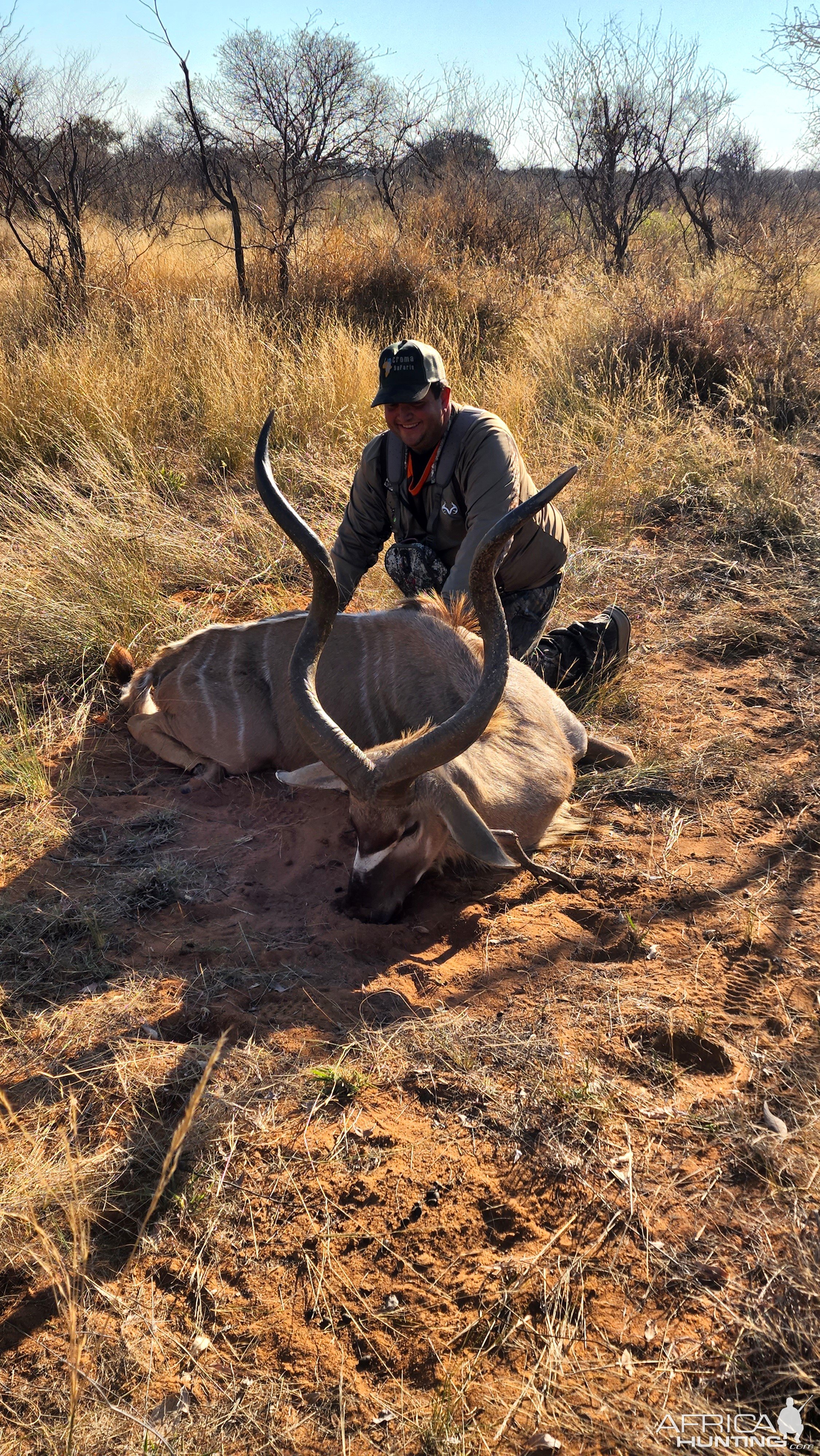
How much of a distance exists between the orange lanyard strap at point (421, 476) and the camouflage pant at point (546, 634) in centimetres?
29

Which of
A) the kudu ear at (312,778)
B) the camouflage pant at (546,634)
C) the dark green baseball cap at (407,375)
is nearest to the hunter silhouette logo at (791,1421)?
the kudu ear at (312,778)

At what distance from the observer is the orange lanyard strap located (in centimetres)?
427

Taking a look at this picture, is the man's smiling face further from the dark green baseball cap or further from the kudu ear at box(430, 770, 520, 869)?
the kudu ear at box(430, 770, 520, 869)

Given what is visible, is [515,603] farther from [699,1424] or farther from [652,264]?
[652,264]

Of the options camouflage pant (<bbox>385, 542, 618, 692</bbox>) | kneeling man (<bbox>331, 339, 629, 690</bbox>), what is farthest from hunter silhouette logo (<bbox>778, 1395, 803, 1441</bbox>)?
camouflage pant (<bbox>385, 542, 618, 692</bbox>)

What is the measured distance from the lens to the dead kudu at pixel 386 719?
9.43ft

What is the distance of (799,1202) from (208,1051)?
59.4 inches

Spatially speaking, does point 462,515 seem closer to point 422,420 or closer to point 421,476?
point 421,476

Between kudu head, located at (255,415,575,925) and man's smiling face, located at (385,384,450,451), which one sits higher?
man's smiling face, located at (385,384,450,451)

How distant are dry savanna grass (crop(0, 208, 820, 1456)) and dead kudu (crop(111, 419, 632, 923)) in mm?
185

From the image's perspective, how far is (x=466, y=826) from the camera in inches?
116

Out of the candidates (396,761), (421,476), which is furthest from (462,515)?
(396,761)

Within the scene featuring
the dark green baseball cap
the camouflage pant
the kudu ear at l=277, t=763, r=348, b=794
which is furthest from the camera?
the camouflage pant

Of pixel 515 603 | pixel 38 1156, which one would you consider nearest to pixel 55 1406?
pixel 38 1156
